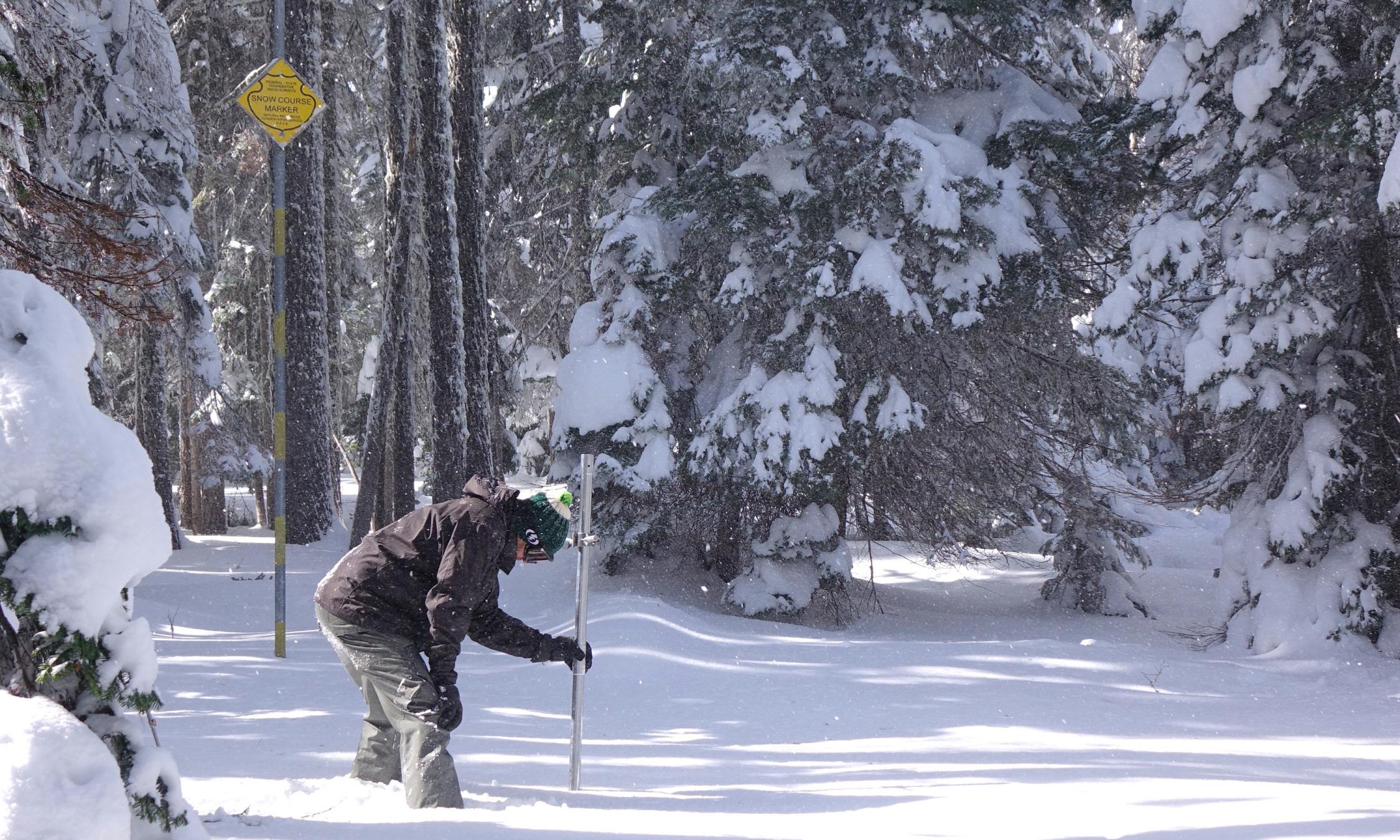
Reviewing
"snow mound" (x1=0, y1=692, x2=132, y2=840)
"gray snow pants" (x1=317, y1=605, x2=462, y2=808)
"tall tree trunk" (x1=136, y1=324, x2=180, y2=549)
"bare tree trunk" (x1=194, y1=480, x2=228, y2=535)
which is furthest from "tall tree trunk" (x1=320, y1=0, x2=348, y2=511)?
"snow mound" (x1=0, y1=692, x2=132, y2=840)

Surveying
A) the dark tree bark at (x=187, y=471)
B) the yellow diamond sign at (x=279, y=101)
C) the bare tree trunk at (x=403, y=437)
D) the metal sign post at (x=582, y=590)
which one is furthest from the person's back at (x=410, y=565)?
the dark tree bark at (x=187, y=471)

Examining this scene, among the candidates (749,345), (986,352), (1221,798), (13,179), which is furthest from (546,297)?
(1221,798)

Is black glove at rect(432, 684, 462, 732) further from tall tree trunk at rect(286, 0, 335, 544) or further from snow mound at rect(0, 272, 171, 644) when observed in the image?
tall tree trunk at rect(286, 0, 335, 544)

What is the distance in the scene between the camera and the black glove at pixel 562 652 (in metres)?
5.38

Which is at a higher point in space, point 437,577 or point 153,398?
point 153,398

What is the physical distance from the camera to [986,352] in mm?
12109

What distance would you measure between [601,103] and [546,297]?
6.60 meters

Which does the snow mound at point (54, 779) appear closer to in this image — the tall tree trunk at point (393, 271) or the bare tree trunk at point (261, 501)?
the tall tree trunk at point (393, 271)

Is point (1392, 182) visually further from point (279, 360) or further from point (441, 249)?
point (441, 249)

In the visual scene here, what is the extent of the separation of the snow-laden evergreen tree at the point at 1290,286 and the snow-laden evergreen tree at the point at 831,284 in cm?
144

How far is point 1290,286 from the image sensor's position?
9438mm

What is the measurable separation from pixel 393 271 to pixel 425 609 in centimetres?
1049

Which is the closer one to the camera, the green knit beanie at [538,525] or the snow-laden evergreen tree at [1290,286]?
the green knit beanie at [538,525]

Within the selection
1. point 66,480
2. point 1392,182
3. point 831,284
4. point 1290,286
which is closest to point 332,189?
point 831,284
